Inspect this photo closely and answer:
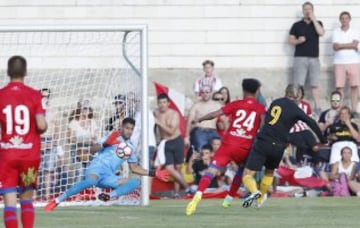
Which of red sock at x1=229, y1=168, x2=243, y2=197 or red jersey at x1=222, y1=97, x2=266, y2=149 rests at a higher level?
red jersey at x1=222, y1=97, x2=266, y2=149

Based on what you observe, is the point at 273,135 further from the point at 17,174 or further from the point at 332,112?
the point at 332,112

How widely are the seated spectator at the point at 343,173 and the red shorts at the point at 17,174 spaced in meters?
10.6

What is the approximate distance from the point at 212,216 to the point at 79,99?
217 inches

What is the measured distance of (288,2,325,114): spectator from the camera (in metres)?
24.6

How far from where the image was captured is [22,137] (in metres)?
12.3

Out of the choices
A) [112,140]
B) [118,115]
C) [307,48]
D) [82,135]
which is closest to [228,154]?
[112,140]

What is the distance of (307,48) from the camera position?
2480 cm

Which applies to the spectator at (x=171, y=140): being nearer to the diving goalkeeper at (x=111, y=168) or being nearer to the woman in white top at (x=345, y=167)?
the woman in white top at (x=345, y=167)

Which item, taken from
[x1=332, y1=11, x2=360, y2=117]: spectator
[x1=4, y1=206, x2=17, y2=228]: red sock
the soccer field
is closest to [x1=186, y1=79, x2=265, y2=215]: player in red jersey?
the soccer field

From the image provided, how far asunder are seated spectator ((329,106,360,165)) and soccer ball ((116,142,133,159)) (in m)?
5.59

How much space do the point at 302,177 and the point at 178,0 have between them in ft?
16.4

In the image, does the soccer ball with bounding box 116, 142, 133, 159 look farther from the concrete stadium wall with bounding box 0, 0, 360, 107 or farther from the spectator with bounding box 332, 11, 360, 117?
the spectator with bounding box 332, 11, 360, 117

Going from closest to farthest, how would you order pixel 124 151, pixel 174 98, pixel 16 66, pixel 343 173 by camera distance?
pixel 16 66 → pixel 124 151 → pixel 343 173 → pixel 174 98

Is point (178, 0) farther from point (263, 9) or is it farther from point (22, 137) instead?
point (22, 137)
